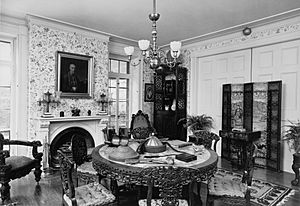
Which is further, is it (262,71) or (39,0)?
(262,71)

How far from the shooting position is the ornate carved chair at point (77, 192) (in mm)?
1925

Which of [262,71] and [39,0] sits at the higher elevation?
[39,0]

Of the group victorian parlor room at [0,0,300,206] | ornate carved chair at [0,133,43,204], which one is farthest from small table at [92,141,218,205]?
ornate carved chair at [0,133,43,204]

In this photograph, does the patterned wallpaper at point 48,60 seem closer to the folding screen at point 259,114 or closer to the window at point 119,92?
the window at point 119,92

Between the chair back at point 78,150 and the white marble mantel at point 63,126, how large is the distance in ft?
4.79

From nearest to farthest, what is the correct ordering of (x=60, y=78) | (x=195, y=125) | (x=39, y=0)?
1. (x=39, y=0)
2. (x=60, y=78)
3. (x=195, y=125)

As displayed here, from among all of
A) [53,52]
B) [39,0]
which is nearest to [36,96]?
[53,52]

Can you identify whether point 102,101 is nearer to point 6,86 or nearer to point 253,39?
point 6,86

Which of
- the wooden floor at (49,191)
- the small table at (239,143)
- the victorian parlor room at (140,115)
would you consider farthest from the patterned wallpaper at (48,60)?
the small table at (239,143)

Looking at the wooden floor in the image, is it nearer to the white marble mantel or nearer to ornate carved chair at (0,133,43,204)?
ornate carved chair at (0,133,43,204)

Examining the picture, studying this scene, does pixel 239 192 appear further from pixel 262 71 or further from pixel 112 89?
pixel 112 89

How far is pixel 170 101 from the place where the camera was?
6395mm

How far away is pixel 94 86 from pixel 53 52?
43.5 inches

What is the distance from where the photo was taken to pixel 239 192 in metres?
2.31
